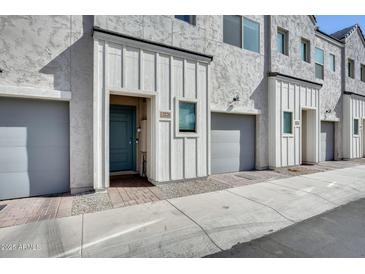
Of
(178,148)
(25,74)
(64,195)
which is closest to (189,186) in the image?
(178,148)

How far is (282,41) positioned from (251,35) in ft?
7.12

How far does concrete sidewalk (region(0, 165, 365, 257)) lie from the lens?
2719mm

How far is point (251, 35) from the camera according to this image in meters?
8.20

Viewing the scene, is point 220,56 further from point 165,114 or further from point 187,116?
point 165,114

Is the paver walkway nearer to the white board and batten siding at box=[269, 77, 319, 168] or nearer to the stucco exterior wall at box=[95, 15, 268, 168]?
the white board and batten siding at box=[269, 77, 319, 168]

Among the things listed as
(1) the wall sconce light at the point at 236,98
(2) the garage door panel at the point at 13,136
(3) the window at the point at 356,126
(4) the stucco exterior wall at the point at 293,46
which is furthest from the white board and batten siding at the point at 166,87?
(3) the window at the point at 356,126

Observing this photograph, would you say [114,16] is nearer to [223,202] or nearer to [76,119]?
[76,119]

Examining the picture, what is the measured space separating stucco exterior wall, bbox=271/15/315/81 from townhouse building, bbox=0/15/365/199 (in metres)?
0.05

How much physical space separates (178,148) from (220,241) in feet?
11.0

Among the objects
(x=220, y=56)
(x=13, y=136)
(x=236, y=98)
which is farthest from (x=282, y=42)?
(x=13, y=136)

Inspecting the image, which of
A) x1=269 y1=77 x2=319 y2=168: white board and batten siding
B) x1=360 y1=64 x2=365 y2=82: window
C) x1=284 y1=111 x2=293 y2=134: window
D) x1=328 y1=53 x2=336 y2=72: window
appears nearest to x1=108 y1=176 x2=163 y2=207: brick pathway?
x1=269 y1=77 x2=319 y2=168: white board and batten siding

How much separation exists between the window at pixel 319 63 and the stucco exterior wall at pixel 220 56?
4.71 metres

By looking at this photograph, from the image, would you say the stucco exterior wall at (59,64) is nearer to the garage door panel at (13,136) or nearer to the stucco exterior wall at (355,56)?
the garage door panel at (13,136)

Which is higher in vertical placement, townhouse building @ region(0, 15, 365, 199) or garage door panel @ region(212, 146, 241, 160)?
townhouse building @ region(0, 15, 365, 199)
